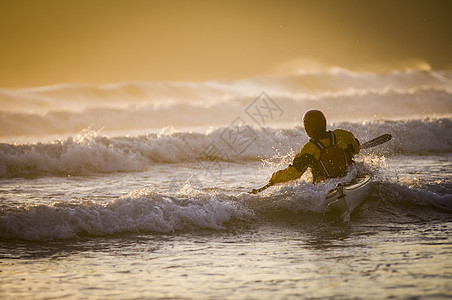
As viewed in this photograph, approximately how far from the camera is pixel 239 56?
318 ft

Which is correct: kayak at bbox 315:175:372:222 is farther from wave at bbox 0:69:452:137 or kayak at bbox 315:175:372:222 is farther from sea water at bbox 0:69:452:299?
wave at bbox 0:69:452:137

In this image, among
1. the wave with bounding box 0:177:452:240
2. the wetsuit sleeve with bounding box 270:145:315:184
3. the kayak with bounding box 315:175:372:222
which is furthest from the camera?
the wetsuit sleeve with bounding box 270:145:315:184

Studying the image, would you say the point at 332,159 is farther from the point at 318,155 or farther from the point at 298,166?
the point at 298,166

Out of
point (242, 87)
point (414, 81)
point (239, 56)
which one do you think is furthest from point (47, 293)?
point (239, 56)

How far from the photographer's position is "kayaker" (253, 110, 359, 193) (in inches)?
337

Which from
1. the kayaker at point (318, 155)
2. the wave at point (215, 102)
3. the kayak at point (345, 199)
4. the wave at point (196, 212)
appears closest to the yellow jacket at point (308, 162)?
the kayaker at point (318, 155)

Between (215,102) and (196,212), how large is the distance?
37.4 meters

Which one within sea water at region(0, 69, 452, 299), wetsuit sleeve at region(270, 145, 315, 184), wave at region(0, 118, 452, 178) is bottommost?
sea water at region(0, 69, 452, 299)

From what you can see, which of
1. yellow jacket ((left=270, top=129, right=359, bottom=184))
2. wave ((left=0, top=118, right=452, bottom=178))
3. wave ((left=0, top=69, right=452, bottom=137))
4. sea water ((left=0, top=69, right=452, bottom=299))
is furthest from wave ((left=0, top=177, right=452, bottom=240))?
wave ((left=0, top=69, right=452, bottom=137))

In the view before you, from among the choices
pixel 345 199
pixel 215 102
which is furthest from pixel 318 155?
pixel 215 102

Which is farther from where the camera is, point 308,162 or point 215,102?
point 215,102

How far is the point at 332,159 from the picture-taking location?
28.4ft

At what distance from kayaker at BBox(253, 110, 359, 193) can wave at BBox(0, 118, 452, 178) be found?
8275mm

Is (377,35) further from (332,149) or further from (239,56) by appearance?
→ (332,149)
